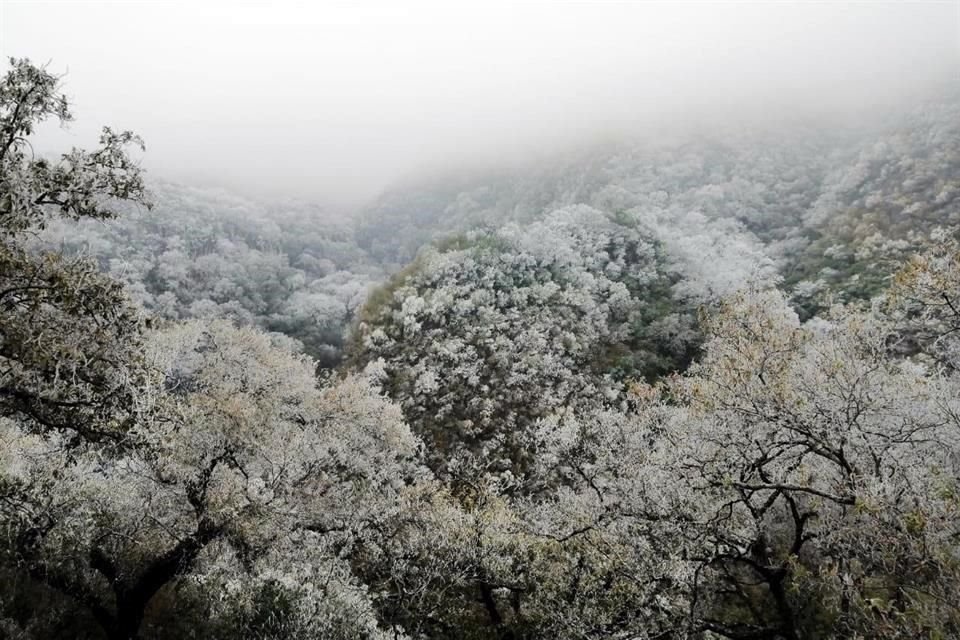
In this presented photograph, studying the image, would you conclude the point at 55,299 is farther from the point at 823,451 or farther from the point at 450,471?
the point at 450,471

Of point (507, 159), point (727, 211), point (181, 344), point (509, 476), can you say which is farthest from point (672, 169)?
point (181, 344)

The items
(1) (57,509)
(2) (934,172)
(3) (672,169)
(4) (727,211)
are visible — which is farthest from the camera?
(3) (672,169)

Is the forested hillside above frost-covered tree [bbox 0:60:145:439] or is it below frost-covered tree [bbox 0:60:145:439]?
below

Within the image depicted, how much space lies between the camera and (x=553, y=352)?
56969 millimetres

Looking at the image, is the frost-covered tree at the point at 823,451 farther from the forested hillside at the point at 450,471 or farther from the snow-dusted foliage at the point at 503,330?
the snow-dusted foliage at the point at 503,330

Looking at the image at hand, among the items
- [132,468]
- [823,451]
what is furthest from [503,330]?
[823,451]

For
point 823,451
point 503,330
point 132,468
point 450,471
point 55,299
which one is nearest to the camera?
point 55,299

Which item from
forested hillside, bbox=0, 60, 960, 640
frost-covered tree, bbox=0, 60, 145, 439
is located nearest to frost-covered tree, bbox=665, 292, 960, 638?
forested hillside, bbox=0, 60, 960, 640

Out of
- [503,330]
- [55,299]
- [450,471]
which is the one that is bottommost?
[450,471]

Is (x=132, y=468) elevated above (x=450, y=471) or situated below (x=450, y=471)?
above

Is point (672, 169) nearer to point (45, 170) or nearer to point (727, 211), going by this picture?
point (727, 211)

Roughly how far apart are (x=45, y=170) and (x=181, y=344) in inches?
1030

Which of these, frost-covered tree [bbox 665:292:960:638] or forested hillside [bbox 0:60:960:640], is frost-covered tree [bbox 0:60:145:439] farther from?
frost-covered tree [bbox 665:292:960:638]

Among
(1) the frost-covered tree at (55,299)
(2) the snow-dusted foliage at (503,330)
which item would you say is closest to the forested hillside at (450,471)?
(1) the frost-covered tree at (55,299)
